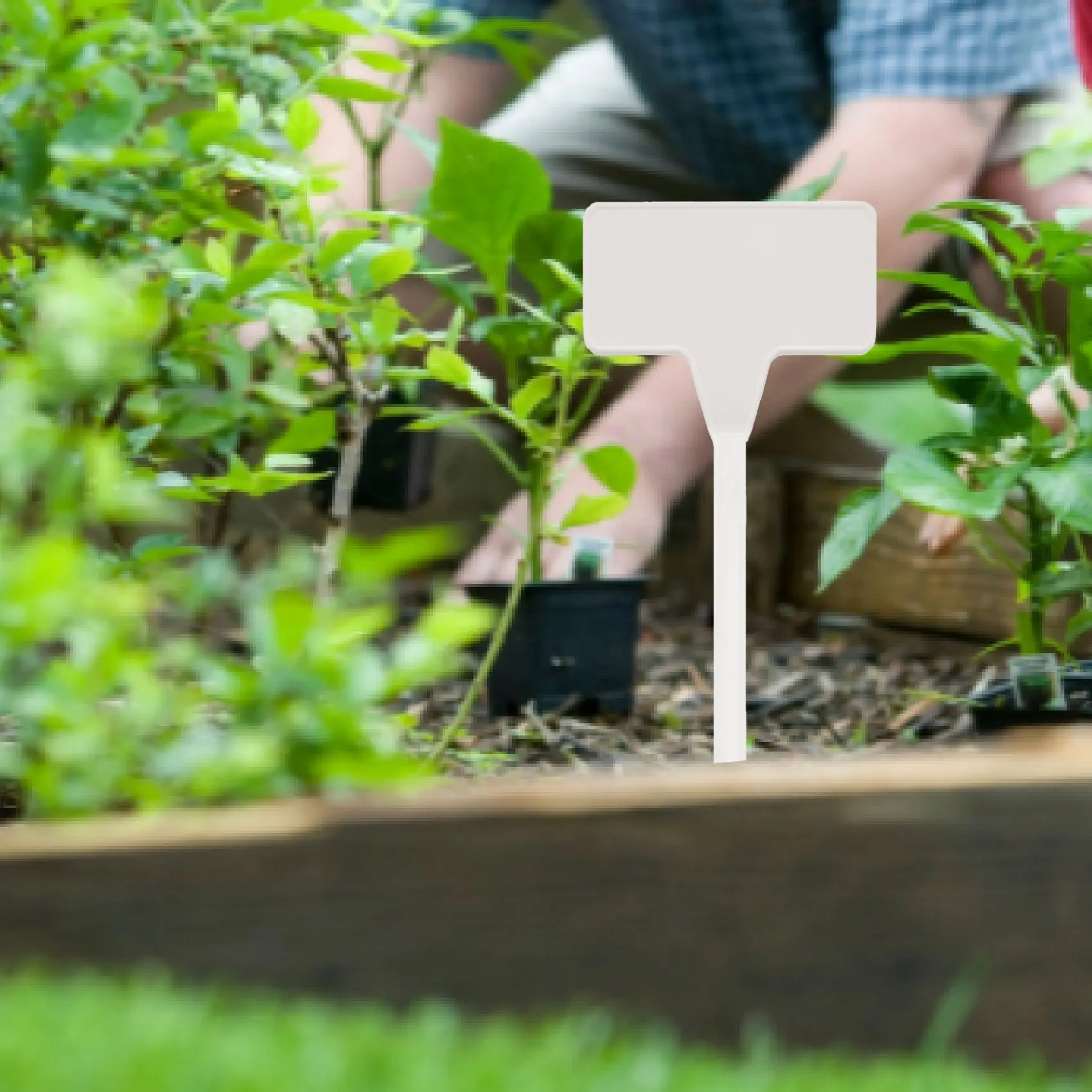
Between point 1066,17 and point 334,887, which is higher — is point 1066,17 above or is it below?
above

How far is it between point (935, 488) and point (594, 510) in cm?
25

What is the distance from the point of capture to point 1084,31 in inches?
64.8

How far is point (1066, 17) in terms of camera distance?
2.00 meters

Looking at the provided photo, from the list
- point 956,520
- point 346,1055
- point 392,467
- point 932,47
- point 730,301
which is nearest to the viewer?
point 346,1055

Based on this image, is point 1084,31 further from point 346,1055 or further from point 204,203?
point 346,1055

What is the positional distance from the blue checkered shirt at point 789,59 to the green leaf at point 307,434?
0.90 m

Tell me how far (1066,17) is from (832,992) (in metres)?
1.66

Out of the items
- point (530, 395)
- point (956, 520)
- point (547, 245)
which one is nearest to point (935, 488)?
point (530, 395)

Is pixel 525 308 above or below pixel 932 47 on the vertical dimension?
below

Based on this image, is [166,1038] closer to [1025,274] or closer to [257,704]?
[257,704]

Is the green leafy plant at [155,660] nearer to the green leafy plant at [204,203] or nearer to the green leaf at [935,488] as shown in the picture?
the green leafy plant at [204,203]

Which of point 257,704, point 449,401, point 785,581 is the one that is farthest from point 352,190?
point 257,704

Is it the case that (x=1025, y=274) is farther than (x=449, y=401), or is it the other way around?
(x=449, y=401)

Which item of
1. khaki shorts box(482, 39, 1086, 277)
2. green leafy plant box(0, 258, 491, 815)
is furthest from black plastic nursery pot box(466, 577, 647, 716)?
khaki shorts box(482, 39, 1086, 277)
